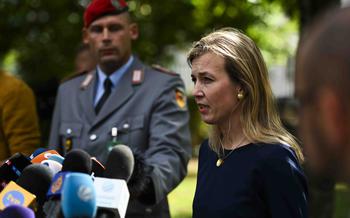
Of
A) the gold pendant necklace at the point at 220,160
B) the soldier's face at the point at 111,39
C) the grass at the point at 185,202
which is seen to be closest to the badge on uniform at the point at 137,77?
the soldier's face at the point at 111,39

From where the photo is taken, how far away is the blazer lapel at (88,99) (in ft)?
15.2

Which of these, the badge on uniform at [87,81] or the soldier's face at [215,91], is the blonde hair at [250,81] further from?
the badge on uniform at [87,81]

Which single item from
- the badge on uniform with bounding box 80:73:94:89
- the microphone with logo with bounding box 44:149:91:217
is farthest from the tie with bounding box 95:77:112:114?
the microphone with logo with bounding box 44:149:91:217

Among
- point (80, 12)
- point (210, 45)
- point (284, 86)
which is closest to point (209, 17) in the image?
point (80, 12)

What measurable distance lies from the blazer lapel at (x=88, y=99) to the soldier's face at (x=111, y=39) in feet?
0.50

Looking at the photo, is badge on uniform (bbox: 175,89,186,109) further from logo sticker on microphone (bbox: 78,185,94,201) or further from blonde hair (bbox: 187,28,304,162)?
logo sticker on microphone (bbox: 78,185,94,201)

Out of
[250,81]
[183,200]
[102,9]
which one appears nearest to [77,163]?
[250,81]

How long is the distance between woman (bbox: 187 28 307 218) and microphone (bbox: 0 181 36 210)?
0.84 metres

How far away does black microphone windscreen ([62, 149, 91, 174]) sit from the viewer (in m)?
2.72

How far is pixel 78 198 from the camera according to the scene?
231 centimetres

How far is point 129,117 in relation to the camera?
4.50 meters

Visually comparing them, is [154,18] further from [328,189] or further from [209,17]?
[328,189]

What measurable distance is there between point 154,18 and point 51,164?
804cm

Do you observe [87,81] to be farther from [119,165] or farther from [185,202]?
[185,202]
